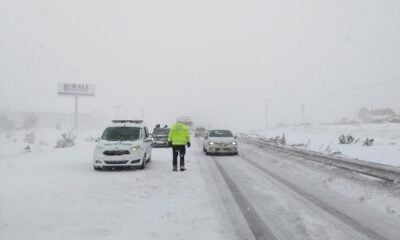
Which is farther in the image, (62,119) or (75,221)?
(62,119)

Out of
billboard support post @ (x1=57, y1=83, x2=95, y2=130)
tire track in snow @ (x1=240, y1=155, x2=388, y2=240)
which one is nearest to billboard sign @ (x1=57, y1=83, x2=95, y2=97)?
billboard support post @ (x1=57, y1=83, x2=95, y2=130)

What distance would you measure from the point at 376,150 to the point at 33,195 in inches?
760

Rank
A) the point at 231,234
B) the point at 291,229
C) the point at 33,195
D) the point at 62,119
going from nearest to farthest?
the point at 231,234, the point at 291,229, the point at 33,195, the point at 62,119

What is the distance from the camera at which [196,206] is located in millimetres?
8180

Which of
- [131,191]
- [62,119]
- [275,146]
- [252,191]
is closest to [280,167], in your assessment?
[252,191]

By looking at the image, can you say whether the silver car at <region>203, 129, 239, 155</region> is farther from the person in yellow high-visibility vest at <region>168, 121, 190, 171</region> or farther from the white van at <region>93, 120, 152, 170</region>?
the person in yellow high-visibility vest at <region>168, 121, 190, 171</region>

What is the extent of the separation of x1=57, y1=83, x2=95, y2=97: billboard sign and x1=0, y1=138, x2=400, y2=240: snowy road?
80832mm

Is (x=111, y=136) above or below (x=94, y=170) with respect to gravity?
above

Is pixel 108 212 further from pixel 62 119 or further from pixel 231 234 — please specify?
pixel 62 119

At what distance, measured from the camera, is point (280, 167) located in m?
16.5

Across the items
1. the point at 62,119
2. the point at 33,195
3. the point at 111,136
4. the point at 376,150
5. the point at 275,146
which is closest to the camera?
the point at 33,195

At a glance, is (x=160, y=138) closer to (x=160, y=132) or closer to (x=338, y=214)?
(x=160, y=132)

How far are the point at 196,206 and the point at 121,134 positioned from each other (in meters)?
8.80

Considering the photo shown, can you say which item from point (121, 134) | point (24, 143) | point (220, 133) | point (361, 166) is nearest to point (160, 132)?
point (220, 133)
